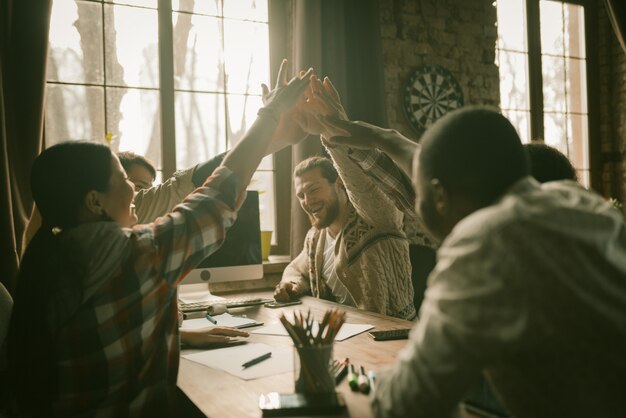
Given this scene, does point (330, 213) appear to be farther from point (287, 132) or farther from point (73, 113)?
point (73, 113)

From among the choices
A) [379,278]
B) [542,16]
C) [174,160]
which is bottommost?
[379,278]

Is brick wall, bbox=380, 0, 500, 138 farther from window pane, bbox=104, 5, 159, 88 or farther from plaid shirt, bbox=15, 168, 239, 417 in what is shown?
plaid shirt, bbox=15, 168, 239, 417

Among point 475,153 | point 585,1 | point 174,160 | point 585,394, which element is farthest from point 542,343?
point 585,1

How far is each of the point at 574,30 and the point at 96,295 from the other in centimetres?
490

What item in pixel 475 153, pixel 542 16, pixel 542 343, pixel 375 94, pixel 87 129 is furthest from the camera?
pixel 542 16

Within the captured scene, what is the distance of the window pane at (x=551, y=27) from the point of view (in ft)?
15.0

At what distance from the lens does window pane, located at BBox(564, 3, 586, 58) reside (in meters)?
4.70

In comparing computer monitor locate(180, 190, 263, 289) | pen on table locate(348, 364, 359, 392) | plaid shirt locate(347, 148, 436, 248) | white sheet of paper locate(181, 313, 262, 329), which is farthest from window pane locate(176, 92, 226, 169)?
pen on table locate(348, 364, 359, 392)

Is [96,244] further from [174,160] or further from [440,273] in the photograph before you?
[174,160]

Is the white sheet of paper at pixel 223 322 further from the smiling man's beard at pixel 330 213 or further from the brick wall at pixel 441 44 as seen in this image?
the brick wall at pixel 441 44

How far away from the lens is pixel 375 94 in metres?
3.49

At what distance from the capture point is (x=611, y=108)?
185 inches

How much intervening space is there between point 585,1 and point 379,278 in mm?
3845

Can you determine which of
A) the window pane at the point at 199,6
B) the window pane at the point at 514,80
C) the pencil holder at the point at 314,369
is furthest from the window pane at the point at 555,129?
the pencil holder at the point at 314,369
